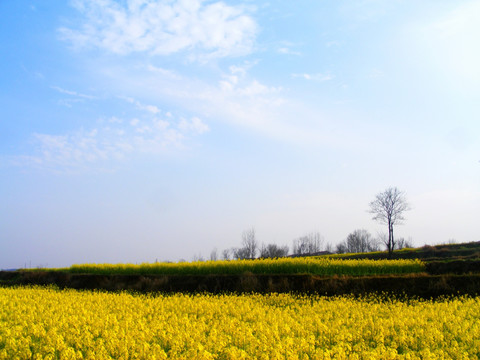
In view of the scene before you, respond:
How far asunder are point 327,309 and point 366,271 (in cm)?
923

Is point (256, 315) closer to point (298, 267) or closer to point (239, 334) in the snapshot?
point (239, 334)

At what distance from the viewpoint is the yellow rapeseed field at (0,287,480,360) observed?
7.58 m

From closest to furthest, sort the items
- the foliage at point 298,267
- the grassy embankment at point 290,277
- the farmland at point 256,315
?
the farmland at point 256,315, the grassy embankment at point 290,277, the foliage at point 298,267

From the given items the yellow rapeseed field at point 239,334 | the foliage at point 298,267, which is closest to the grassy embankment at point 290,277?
the foliage at point 298,267

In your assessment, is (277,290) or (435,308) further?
(277,290)

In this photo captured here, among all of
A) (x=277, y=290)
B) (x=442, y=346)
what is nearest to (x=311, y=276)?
(x=277, y=290)

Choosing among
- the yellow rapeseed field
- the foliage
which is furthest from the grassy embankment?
the yellow rapeseed field

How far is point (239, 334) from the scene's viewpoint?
29.5 ft

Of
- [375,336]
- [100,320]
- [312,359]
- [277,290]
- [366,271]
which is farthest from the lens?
[366,271]

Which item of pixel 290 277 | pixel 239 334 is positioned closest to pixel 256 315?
pixel 239 334

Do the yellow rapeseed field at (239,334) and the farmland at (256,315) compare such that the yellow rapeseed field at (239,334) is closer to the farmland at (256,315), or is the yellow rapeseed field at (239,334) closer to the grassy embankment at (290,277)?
the farmland at (256,315)

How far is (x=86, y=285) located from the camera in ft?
82.7

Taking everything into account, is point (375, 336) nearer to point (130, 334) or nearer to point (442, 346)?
point (442, 346)

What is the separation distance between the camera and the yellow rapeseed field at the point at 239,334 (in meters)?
7.58
